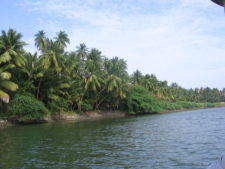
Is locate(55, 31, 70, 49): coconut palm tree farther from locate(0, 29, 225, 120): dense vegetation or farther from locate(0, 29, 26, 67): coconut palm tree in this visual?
locate(0, 29, 26, 67): coconut palm tree

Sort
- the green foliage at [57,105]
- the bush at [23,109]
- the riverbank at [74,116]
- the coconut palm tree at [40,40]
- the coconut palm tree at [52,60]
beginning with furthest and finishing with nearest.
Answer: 1. the coconut palm tree at [40,40]
2. the green foliage at [57,105]
3. the coconut palm tree at [52,60]
4. the riverbank at [74,116]
5. the bush at [23,109]

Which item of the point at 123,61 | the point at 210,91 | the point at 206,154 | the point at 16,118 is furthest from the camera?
the point at 210,91

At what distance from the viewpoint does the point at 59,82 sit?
4312cm

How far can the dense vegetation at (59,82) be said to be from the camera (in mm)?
33875

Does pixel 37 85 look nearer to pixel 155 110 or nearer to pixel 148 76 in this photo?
pixel 155 110

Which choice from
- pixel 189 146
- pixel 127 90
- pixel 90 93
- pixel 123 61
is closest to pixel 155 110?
pixel 127 90

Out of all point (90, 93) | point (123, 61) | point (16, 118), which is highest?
point (123, 61)

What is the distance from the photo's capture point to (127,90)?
5853 centimetres

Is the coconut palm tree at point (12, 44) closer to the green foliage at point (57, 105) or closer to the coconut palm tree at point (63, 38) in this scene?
the green foliage at point (57, 105)

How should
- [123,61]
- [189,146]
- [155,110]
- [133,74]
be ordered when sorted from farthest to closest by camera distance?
1. [133,74]
2. [123,61]
3. [155,110]
4. [189,146]

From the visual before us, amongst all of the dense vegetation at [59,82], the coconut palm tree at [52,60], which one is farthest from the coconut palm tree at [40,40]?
the coconut palm tree at [52,60]

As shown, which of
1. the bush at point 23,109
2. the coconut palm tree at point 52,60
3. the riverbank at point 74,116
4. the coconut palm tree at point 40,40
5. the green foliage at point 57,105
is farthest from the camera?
the coconut palm tree at point 40,40

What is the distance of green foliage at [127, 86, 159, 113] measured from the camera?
60469mm

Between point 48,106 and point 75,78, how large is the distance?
34.8ft
